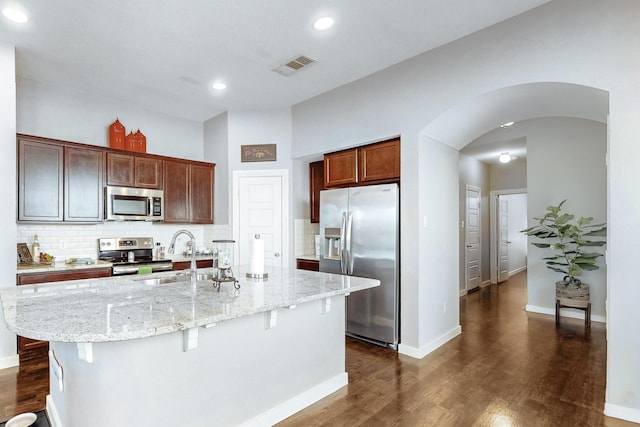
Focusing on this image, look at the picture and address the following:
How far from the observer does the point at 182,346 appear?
71.7 inches

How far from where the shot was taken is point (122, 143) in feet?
14.9

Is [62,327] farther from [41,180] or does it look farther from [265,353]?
[41,180]

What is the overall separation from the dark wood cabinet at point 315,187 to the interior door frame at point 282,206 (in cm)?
38

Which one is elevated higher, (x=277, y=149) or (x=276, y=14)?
(x=276, y=14)

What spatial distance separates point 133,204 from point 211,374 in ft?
10.8

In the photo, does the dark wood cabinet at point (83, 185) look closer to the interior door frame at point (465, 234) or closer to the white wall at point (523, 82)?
the white wall at point (523, 82)

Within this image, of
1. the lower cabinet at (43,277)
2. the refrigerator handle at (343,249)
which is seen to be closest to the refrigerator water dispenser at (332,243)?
the refrigerator handle at (343,249)

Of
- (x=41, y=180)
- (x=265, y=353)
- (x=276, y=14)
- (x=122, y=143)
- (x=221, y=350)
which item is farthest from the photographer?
(x=122, y=143)

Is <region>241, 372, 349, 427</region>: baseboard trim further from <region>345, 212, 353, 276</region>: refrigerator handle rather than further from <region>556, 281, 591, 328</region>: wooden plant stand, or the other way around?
<region>556, 281, 591, 328</region>: wooden plant stand

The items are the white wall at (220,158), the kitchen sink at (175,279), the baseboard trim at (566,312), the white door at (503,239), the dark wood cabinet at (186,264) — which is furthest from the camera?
the white door at (503,239)

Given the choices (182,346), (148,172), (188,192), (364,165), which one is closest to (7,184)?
(148,172)

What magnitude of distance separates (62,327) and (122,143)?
12.5 ft

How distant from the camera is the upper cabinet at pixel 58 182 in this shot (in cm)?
364

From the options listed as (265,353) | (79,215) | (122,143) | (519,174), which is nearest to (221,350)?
(265,353)
